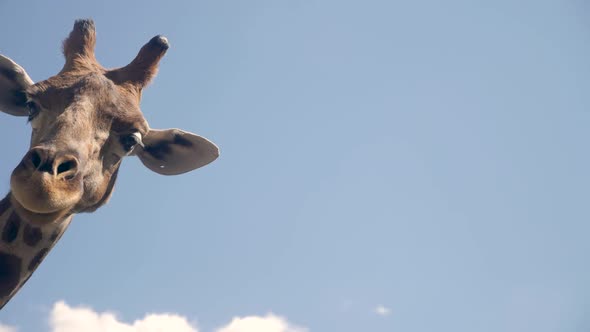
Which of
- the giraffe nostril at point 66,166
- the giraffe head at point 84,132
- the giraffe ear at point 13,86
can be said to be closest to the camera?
the giraffe head at point 84,132

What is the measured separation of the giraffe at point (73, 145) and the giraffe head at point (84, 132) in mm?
11

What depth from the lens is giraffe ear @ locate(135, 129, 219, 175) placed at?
7.55 m

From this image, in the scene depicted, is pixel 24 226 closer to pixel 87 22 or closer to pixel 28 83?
pixel 28 83

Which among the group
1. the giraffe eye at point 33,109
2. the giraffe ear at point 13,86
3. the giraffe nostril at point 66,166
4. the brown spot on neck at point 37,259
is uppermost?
the giraffe ear at point 13,86

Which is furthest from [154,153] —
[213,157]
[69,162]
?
[69,162]

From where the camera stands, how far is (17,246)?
6.02 metres

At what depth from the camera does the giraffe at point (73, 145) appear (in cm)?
466

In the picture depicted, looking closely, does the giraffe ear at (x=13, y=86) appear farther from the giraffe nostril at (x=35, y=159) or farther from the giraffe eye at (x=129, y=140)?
the giraffe nostril at (x=35, y=159)

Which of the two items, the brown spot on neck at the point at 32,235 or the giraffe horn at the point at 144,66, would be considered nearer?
the brown spot on neck at the point at 32,235

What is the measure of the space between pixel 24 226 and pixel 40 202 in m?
1.87

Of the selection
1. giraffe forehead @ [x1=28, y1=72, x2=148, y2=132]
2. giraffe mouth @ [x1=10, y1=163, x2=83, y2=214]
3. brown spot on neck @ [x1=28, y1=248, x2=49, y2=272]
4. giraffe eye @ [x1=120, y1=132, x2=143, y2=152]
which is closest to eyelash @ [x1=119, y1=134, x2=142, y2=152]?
giraffe eye @ [x1=120, y1=132, x2=143, y2=152]

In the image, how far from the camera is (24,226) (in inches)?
237

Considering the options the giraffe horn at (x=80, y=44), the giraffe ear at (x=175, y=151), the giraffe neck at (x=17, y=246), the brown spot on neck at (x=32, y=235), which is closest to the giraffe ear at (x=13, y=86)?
the giraffe horn at (x=80, y=44)

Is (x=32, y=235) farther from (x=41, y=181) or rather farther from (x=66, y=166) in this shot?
(x=41, y=181)
